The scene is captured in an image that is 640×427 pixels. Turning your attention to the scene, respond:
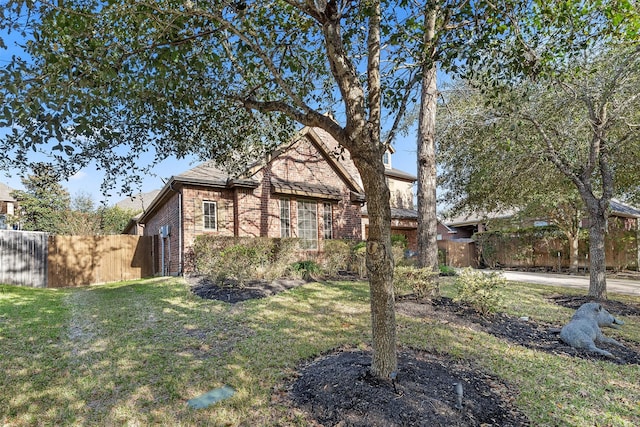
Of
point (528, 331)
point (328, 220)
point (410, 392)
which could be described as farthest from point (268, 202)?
point (410, 392)

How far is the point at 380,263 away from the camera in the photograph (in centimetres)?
331

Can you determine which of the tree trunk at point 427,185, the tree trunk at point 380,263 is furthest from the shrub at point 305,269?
the tree trunk at point 380,263

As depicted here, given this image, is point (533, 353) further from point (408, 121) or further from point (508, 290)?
point (408, 121)

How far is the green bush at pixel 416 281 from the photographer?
24.3 feet

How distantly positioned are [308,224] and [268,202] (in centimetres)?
208

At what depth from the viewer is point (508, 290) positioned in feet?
33.7

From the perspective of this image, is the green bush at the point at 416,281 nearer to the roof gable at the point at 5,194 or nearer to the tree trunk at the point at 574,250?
the tree trunk at the point at 574,250

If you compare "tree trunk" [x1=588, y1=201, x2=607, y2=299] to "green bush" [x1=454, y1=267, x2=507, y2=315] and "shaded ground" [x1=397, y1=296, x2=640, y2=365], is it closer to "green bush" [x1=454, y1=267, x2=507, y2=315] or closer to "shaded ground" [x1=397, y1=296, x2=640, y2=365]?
"shaded ground" [x1=397, y1=296, x2=640, y2=365]

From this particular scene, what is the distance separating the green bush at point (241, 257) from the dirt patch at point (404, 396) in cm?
568

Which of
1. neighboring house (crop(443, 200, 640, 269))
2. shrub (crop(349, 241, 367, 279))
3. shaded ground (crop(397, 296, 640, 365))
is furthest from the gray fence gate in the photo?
neighboring house (crop(443, 200, 640, 269))

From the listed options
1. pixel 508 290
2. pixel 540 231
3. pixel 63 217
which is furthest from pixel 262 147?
pixel 63 217

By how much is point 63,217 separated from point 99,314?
67.5ft

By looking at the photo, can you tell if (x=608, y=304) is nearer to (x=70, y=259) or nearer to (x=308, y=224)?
(x=308, y=224)

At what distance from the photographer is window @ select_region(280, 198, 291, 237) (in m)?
13.2
